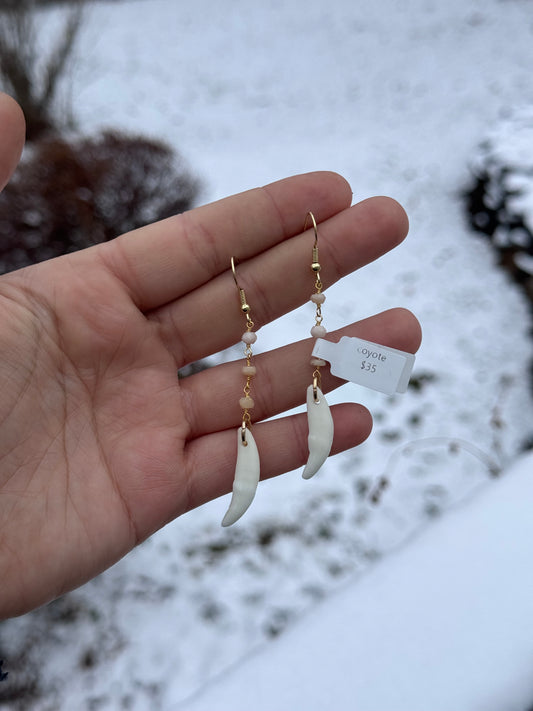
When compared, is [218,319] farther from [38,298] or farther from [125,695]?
[125,695]

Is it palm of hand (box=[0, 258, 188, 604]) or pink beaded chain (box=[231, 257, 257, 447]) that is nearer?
palm of hand (box=[0, 258, 188, 604])

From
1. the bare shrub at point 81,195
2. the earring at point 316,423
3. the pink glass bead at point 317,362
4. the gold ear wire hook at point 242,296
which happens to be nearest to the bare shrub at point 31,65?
the bare shrub at point 81,195

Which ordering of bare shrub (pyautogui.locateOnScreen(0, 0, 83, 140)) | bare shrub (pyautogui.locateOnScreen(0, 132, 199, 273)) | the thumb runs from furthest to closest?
1. bare shrub (pyautogui.locateOnScreen(0, 0, 83, 140))
2. bare shrub (pyautogui.locateOnScreen(0, 132, 199, 273))
3. the thumb

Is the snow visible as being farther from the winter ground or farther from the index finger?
the index finger

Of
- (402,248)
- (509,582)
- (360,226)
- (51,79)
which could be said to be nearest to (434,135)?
(402,248)

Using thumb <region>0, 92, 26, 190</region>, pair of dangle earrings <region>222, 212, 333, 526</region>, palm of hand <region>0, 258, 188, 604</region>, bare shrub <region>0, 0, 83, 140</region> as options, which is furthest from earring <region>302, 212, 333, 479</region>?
bare shrub <region>0, 0, 83, 140</region>

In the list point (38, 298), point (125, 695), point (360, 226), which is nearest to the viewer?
point (38, 298)

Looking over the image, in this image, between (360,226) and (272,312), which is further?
(272,312)

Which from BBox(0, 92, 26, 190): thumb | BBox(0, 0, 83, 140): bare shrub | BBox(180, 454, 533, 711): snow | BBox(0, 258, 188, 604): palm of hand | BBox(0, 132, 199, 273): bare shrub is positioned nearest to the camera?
BBox(0, 92, 26, 190): thumb
